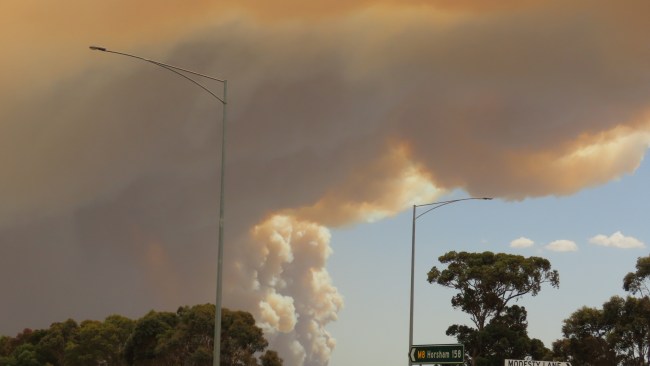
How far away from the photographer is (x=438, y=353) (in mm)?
41094

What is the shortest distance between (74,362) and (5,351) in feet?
141

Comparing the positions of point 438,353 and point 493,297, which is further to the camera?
point 493,297

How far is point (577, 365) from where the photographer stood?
88438 millimetres

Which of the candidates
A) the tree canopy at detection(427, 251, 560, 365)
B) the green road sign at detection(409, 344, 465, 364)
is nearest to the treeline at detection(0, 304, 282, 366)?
the tree canopy at detection(427, 251, 560, 365)

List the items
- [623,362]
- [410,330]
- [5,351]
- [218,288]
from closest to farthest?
[218,288]
[410,330]
[623,362]
[5,351]

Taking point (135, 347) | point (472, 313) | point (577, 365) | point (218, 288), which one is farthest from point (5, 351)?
point (218, 288)

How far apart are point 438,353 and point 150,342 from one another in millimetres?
81858

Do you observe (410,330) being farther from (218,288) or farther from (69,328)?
(69,328)

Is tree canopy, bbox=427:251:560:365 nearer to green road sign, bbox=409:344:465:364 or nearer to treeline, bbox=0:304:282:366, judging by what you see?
treeline, bbox=0:304:282:366

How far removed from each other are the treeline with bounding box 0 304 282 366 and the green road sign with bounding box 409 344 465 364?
5994 centimetres

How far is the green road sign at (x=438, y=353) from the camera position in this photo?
40.3m

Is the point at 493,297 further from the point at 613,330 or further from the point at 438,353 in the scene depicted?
the point at 438,353

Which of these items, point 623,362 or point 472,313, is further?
point 472,313

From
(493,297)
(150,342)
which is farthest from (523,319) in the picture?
(150,342)
